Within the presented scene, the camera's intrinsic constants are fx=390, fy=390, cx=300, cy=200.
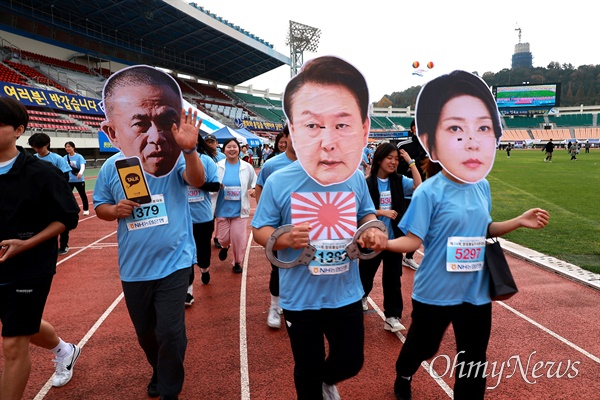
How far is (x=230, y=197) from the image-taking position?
5461 mm

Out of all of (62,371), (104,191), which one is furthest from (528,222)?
(62,371)

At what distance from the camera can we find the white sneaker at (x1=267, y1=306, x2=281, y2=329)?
13.1 ft

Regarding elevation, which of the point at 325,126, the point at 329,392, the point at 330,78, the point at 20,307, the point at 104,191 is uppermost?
the point at 330,78

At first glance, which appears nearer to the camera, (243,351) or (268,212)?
(268,212)

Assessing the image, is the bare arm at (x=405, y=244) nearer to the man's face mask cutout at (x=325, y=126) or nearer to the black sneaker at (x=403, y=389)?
the man's face mask cutout at (x=325, y=126)

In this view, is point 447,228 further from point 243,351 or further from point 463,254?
point 243,351

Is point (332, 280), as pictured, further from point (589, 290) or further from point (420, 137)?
point (589, 290)

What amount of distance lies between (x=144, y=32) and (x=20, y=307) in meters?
38.1

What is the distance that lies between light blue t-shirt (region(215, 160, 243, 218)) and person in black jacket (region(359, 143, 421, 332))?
2085 mm

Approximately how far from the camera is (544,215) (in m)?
2.31

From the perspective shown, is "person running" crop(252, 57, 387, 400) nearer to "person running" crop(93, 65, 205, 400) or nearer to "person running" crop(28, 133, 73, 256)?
"person running" crop(93, 65, 205, 400)

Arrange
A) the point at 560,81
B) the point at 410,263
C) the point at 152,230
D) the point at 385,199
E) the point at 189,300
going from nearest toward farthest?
the point at 152,230
the point at 385,199
the point at 189,300
the point at 410,263
the point at 560,81

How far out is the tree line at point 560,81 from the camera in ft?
318

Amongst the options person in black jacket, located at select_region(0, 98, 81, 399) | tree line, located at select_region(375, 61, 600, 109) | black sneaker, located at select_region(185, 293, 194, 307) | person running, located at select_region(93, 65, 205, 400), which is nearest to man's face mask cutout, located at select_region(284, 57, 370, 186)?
person running, located at select_region(93, 65, 205, 400)
